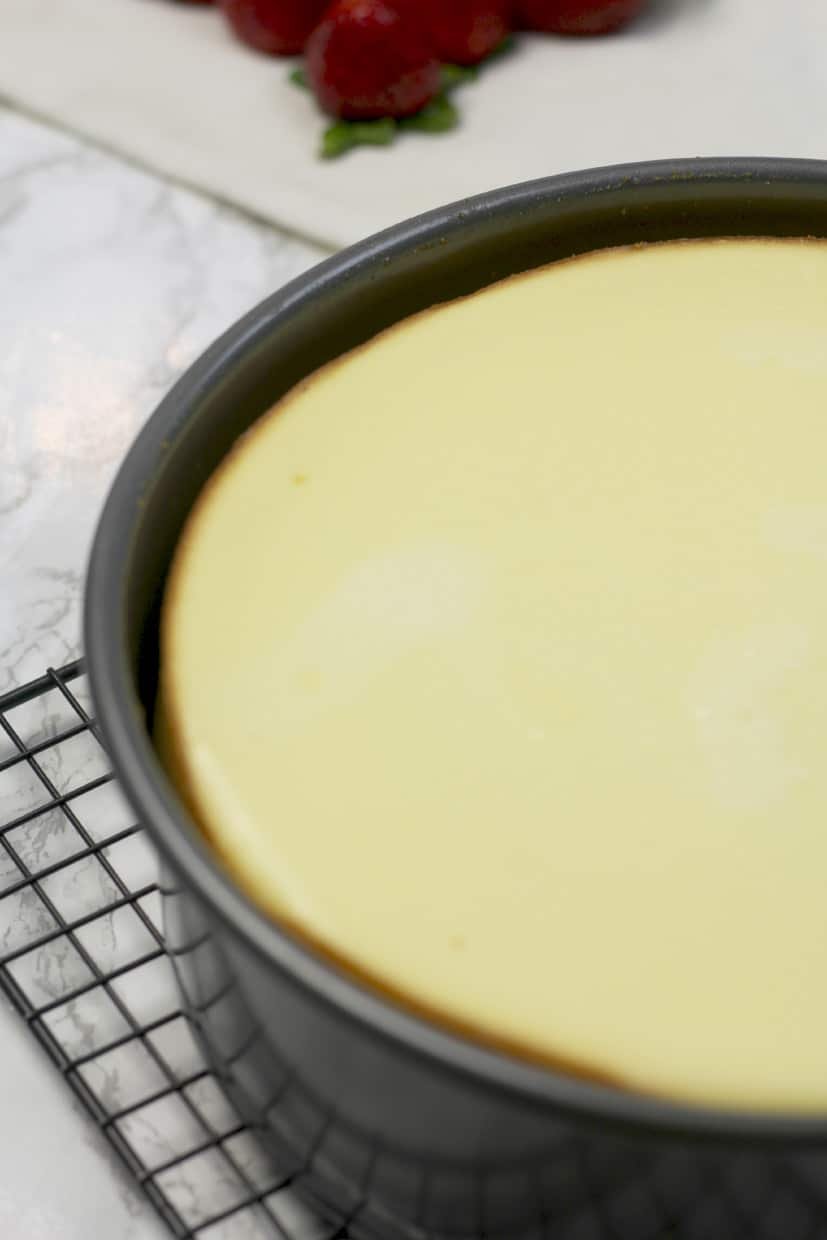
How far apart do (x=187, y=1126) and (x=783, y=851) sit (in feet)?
1.05

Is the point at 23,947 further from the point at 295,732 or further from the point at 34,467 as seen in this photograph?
the point at 34,467

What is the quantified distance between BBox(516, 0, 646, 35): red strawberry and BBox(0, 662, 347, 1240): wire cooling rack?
2.58 ft

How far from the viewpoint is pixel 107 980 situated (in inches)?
25.8

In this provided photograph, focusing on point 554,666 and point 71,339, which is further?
point 71,339

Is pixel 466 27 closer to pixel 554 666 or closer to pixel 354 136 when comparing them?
pixel 354 136

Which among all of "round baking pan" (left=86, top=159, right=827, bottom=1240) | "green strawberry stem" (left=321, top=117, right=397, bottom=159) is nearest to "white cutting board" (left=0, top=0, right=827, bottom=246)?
"green strawberry stem" (left=321, top=117, right=397, bottom=159)

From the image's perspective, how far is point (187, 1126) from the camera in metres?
0.64

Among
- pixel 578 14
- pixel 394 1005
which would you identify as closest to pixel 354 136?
pixel 578 14

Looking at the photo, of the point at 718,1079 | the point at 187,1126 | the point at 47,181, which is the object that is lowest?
the point at 187,1126

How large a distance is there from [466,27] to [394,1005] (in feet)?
3.20

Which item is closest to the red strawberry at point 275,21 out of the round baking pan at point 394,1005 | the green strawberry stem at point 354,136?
the green strawberry stem at point 354,136

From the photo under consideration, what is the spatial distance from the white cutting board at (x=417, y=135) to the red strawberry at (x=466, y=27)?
0.08 ft

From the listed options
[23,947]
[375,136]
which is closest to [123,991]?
[23,947]

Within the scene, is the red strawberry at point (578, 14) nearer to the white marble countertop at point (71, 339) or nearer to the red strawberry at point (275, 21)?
the red strawberry at point (275, 21)
